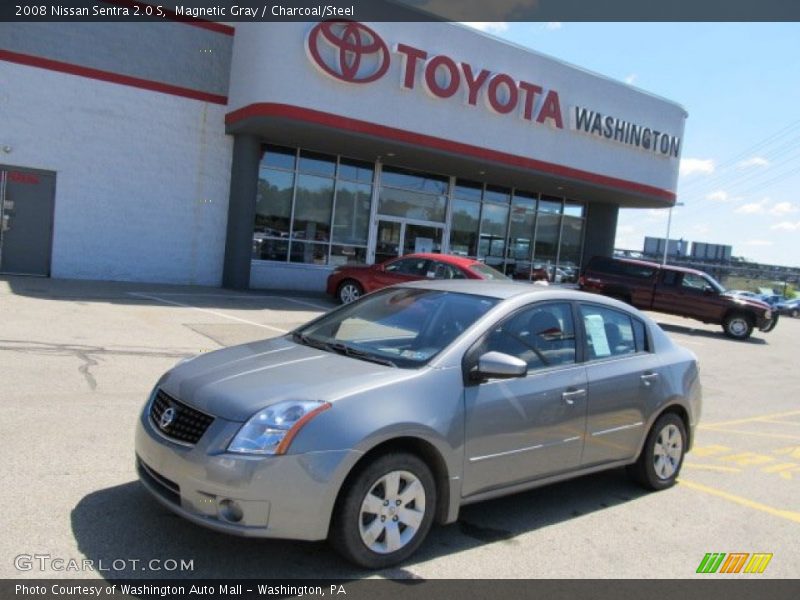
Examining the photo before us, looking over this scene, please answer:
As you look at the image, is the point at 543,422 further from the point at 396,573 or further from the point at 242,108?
the point at 242,108

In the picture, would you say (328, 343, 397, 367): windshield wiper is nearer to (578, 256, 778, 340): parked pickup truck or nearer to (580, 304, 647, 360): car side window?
(580, 304, 647, 360): car side window

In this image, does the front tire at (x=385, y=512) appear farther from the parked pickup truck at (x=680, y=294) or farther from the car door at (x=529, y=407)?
the parked pickup truck at (x=680, y=294)

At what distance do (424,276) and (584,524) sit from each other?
10091mm

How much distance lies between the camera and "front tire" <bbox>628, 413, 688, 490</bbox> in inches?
213

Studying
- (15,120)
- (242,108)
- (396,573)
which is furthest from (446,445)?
(15,120)

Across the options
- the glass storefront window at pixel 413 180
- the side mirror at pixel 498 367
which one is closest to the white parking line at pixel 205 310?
the side mirror at pixel 498 367

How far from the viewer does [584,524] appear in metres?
4.65

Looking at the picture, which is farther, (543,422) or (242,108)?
(242,108)

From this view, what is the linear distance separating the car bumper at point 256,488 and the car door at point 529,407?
935 mm

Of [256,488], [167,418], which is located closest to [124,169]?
[167,418]

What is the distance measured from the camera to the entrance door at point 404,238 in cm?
2042

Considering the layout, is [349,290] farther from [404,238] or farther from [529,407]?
[529,407]

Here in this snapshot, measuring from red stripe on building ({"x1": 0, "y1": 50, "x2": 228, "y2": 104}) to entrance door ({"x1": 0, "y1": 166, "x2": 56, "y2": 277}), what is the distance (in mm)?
2336

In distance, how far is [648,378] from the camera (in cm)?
527
